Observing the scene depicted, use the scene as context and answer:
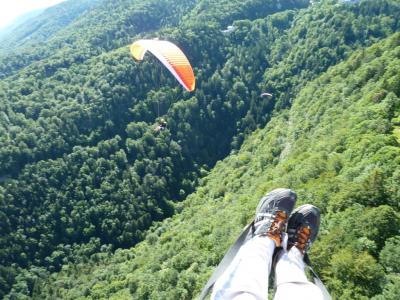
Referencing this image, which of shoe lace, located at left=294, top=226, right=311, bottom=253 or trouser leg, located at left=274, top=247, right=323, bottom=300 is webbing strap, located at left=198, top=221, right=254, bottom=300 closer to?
trouser leg, located at left=274, top=247, right=323, bottom=300

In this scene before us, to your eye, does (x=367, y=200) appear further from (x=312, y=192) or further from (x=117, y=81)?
(x=117, y=81)

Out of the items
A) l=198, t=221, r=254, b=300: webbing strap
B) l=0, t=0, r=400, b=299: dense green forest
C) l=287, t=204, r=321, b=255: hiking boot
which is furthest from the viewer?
l=0, t=0, r=400, b=299: dense green forest

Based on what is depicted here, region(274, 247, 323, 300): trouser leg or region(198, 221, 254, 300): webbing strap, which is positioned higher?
region(198, 221, 254, 300): webbing strap

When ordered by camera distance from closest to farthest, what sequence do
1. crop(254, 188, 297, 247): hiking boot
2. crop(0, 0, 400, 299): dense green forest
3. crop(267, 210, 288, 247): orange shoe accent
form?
crop(267, 210, 288, 247): orange shoe accent < crop(254, 188, 297, 247): hiking boot < crop(0, 0, 400, 299): dense green forest

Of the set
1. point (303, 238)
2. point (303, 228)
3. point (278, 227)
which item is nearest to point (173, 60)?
point (303, 228)

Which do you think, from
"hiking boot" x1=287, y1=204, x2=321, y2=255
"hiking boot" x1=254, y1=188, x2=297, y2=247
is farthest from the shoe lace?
"hiking boot" x1=254, y1=188, x2=297, y2=247

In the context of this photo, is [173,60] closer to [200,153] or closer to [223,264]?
[223,264]

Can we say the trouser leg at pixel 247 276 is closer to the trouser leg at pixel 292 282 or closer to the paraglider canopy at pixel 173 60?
the trouser leg at pixel 292 282

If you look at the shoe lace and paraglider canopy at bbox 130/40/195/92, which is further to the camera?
paraglider canopy at bbox 130/40/195/92

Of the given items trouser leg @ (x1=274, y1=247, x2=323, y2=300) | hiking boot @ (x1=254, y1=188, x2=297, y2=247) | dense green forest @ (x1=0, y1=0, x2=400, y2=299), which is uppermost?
trouser leg @ (x1=274, y1=247, x2=323, y2=300)
